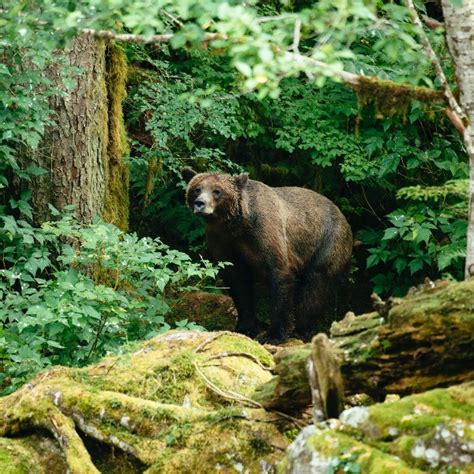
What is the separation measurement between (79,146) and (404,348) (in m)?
6.30

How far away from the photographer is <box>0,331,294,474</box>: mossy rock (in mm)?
5422

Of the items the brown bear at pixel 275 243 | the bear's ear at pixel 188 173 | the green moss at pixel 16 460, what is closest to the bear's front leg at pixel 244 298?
the brown bear at pixel 275 243

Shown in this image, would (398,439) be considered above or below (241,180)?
above

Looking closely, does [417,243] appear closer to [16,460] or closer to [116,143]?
[116,143]

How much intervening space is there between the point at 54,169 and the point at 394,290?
180 inches

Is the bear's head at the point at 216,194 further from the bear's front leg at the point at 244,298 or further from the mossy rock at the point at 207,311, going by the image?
the mossy rock at the point at 207,311

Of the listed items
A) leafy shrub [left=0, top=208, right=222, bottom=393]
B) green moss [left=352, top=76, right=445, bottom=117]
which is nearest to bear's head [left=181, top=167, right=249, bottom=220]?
leafy shrub [left=0, top=208, right=222, bottom=393]

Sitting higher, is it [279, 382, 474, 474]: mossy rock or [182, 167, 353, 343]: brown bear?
[279, 382, 474, 474]: mossy rock

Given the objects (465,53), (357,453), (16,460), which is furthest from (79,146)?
(357,453)

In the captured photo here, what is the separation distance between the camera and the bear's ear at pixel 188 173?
11117 mm

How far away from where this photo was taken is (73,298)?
26.7ft

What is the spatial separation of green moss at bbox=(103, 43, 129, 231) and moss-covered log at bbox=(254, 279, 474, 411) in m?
6.11

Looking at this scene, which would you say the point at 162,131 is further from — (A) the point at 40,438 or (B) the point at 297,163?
(A) the point at 40,438

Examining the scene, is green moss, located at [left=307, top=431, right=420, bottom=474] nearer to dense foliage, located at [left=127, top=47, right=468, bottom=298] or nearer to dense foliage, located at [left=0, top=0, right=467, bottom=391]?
dense foliage, located at [left=0, top=0, right=467, bottom=391]
